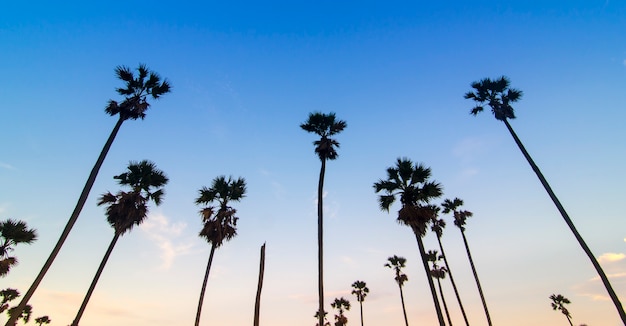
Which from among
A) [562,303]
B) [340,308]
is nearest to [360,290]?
[340,308]

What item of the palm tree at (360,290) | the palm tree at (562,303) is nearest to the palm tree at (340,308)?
the palm tree at (360,290)

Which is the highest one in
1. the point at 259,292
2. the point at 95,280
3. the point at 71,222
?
the point at 71,222

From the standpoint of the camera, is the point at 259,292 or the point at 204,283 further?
the point at 204,283

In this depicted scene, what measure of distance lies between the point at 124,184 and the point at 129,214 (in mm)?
2769

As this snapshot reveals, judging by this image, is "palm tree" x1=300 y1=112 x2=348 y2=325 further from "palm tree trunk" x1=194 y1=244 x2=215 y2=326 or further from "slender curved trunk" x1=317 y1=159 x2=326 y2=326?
"palm tree trunk" x1=194 y1=244 x2=215 y2=326

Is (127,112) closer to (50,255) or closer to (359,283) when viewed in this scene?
(50,255)

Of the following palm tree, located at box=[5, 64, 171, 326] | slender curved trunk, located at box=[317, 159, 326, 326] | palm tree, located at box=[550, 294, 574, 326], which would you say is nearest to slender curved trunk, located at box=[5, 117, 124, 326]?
palm tree, located at box=[5, 64, 171, 326]

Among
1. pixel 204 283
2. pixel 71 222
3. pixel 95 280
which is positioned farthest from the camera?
pixel 204 283

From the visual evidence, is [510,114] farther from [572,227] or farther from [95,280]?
[95,280]

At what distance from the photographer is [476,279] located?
3775 cm

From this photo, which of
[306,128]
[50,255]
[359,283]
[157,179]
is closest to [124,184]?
[157,179]

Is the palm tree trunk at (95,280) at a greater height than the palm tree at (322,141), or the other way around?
the palm tree at (322,141)

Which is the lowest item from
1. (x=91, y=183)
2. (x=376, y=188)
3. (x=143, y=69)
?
(x=91, y=183)

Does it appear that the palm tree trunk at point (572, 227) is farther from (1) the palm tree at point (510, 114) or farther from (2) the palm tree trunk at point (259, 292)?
(2) the palm tree trunk at point (259, 292)
